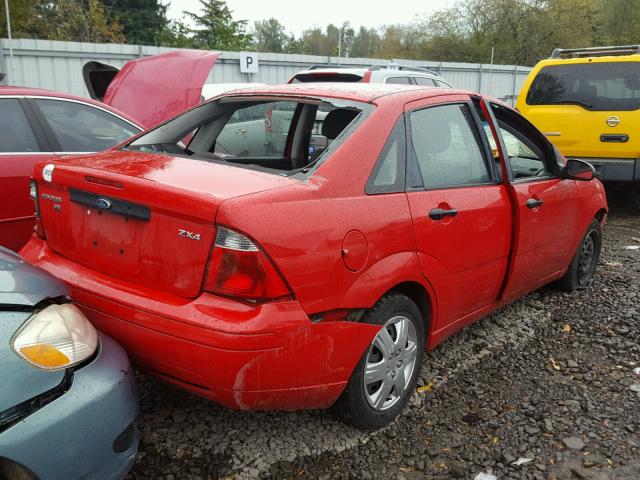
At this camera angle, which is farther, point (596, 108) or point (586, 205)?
point (596, 108)

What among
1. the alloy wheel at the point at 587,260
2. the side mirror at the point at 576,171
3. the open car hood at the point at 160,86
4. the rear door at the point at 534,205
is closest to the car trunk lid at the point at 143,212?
the rear door at the point at 534,205

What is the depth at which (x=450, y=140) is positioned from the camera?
3201mm

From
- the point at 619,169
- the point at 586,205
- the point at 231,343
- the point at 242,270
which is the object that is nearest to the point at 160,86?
the point at 586,205

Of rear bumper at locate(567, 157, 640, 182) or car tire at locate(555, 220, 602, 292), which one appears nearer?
A: car tire at locate(555, 220, 602, 292)

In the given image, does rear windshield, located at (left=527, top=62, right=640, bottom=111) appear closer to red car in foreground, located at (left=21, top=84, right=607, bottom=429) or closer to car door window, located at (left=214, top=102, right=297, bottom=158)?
Answer: red car in foreground, located at (left=21, top=84, right=607, bottom=429)

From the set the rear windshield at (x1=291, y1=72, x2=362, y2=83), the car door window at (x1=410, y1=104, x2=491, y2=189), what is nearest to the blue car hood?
the car door window at (x1=410, y1=104, x2=491, y2=189)

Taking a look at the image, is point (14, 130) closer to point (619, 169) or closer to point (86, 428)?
point (86, 428)

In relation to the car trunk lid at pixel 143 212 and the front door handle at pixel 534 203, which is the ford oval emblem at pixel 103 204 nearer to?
the car trunk lid at pixel 143 212

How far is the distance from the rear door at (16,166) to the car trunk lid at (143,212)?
4.53 ft

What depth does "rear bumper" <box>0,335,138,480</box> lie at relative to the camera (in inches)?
68.4

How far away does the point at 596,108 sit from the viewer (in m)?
7.32

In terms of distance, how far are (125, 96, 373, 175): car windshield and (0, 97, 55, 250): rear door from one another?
4.08 ft

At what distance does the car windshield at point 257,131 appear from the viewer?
2998mm

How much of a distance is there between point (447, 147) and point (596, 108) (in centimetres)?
514
